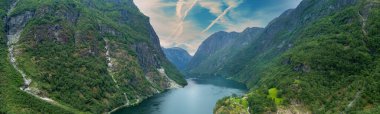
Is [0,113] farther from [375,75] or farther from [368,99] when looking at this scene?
[375,75]

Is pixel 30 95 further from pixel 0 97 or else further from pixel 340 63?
pixel 340 63

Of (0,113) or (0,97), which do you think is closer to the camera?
(0,113)

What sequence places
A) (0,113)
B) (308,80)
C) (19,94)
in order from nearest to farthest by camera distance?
(0,113), (19,94), (308,80)

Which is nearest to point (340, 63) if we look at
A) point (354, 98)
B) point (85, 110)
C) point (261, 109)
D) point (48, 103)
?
point (354, 98)

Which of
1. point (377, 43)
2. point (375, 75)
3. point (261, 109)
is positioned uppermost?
point (377, 43)

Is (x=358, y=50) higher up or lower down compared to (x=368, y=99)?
higher up

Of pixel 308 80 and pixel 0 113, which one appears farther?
pixel 308 80

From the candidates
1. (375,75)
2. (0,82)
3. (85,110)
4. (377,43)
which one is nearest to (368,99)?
(375,75)

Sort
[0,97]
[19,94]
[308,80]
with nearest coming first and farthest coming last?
[0,97] → [19,94] → [308,80]

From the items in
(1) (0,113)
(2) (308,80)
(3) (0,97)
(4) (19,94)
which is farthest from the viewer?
(2) (308,80)
